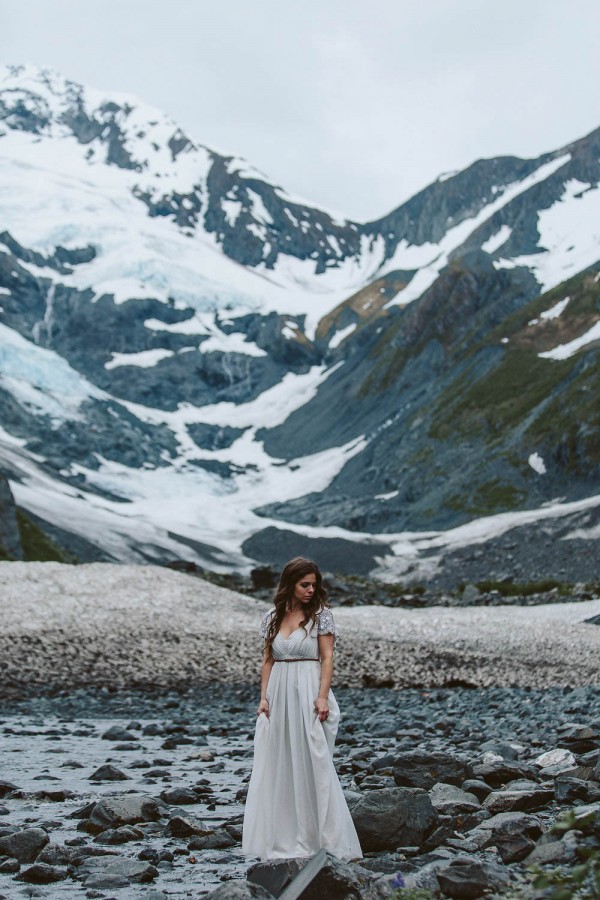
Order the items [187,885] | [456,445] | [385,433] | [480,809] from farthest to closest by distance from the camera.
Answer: [385,433] → [456,445] → [480,809] → [187,885]

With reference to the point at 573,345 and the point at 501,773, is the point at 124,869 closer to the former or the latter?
the point at 501,773

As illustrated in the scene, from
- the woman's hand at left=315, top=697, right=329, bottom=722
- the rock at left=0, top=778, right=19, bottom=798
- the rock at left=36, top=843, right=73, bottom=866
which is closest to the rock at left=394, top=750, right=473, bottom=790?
the woman's hand at left=315, top=697, right=329, bottom=722

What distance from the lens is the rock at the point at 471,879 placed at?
6.80m

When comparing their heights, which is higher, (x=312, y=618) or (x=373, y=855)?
(x=312, y=618)

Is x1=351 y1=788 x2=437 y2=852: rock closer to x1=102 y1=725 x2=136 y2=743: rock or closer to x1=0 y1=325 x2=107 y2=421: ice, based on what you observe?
x1=102 y1=725 x2=136 y2=743: rock

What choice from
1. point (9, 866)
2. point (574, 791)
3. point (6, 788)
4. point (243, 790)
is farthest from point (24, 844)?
point (574, 791)

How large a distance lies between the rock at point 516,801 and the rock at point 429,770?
141 cm

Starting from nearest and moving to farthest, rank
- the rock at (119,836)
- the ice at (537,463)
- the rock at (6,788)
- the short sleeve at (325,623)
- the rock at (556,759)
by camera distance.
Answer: the short sleeve at (325,623) → the rock at (119,836) → the rock at (556,759) → the rock at (6,788) → the ice at (537,463)

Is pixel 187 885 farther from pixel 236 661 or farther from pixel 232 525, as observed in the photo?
pixel 232 525

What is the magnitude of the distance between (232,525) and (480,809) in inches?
5167

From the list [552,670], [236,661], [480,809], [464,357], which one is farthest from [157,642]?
[464,357]

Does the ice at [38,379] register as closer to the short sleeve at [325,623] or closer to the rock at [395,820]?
the short sleeve at [325,623]

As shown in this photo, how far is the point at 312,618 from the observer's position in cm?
938

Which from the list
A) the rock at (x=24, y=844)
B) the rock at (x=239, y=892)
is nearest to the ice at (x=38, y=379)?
the rock at (x=24, y=844)
